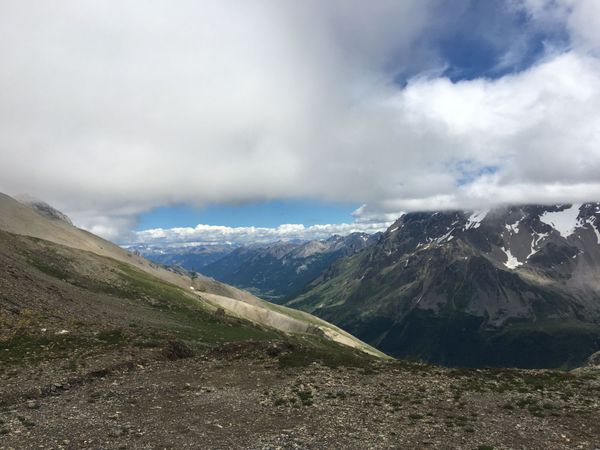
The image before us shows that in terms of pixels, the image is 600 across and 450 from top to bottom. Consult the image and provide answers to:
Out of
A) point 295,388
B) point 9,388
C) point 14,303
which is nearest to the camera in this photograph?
point 9,388

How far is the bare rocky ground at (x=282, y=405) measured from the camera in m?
25.9

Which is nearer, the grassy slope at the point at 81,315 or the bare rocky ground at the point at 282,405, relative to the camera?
the bare rocky ground at the point at 282,405

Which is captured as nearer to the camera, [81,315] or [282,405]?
[282,405]

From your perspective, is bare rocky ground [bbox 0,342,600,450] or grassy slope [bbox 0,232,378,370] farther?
grassy slope [bbox 0,232,378,370]

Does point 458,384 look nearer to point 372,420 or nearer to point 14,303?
point 372,420

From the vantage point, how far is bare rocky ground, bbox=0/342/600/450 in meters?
25.9

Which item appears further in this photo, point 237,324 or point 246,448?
point 237,324

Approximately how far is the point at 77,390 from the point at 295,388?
18055 mm

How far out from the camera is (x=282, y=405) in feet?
106

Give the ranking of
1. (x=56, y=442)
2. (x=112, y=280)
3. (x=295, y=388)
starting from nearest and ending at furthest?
(x=56, y=442) < (x=295, y=388) < (x=112, y=280)

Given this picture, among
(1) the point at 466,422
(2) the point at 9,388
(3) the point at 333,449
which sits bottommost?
(2) the point at 9,388

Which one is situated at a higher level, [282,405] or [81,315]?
[81,315]

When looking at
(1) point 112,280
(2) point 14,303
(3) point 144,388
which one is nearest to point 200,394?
(3) point 144,388

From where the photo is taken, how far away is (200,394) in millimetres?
34625
